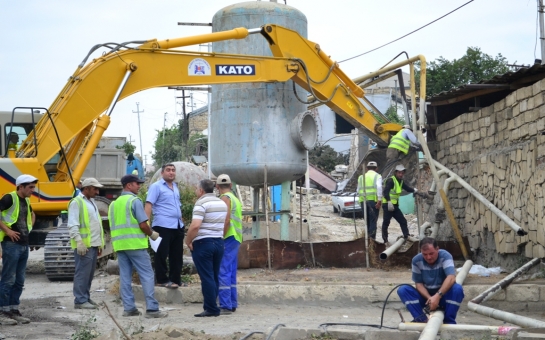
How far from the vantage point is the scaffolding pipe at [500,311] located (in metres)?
7.35

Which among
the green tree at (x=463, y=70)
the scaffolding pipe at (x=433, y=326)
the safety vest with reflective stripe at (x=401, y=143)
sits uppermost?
the green tree at (x=463, y=70)

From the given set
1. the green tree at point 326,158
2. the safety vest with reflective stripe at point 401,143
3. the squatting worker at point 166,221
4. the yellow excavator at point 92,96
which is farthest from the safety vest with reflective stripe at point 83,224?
the green tree at point 326,158

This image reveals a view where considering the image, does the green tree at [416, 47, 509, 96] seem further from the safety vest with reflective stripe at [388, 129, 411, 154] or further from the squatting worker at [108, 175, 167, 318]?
the squatting worker at [108, 175, 167, 318]

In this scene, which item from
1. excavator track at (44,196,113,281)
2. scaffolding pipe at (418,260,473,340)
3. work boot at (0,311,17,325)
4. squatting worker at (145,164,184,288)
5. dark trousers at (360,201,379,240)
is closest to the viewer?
scaffolding pipe at (418,260,473,340)

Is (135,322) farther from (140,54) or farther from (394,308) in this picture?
(140,54)

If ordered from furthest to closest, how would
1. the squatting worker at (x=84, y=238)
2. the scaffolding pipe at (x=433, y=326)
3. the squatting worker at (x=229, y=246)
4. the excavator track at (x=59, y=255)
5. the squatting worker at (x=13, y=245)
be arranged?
the excavator track at (x=59, y=255) < the squatting worker at (x=84, y=238) < the squatting worker at (x=229, y=246) < the squatting worker at (x=13, y=245) < the scaffolding pipe at (x=433, y=326)

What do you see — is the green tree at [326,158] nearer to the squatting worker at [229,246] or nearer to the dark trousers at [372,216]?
the dark trousers at [372,216]

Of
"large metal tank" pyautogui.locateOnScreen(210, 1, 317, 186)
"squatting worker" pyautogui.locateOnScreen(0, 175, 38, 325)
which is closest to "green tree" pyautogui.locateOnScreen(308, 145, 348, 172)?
"large metal tank" pyautogui.locateOnScreen(210, 1, 317, 186)

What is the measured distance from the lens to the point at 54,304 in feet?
33.0

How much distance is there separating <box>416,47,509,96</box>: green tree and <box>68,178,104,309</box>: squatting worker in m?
24.8

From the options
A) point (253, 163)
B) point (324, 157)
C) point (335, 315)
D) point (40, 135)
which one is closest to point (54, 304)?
point (40, 135)

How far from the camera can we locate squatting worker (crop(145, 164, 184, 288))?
10.2m

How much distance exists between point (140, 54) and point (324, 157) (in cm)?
2827

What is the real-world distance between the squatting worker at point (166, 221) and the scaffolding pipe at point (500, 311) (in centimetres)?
383
